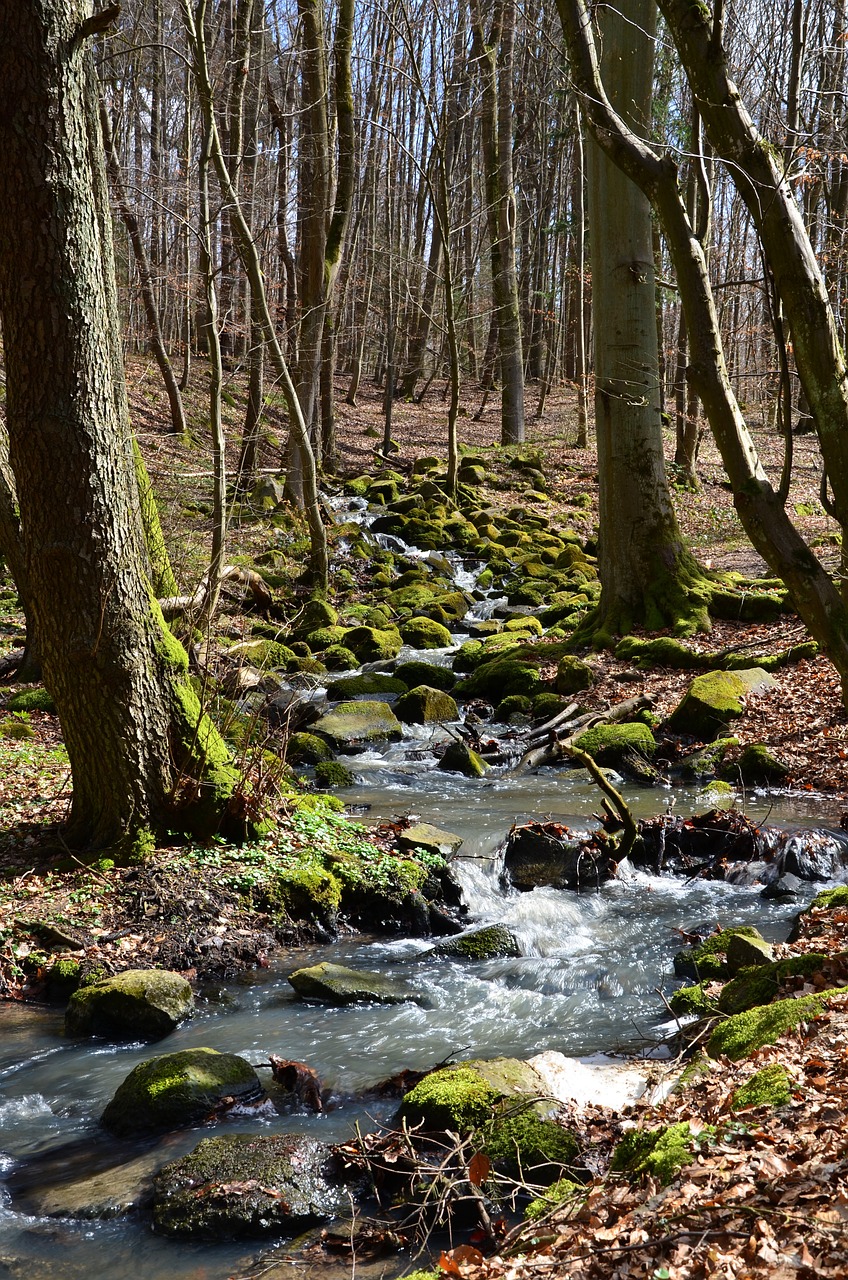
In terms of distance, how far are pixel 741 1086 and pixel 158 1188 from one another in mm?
2373

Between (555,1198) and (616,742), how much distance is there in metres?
6.80

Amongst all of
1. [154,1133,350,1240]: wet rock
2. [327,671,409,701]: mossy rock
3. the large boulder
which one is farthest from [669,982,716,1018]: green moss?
[327,671,409,701]: mossy rock

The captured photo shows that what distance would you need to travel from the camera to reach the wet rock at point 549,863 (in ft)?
25.3

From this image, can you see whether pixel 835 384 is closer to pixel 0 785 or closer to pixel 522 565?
pixel 0 785

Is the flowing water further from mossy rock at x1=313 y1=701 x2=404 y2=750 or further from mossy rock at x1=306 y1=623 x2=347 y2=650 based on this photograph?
mossy rock at x1=306 y1=623 x2=347 y2=650

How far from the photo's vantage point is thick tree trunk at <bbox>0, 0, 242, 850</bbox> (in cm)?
601

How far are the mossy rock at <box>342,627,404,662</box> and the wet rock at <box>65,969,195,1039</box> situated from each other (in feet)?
30.0

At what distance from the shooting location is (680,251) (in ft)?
15.5

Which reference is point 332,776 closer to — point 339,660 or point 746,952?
point 339,660

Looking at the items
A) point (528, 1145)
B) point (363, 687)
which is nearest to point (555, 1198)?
point (528, 1145)

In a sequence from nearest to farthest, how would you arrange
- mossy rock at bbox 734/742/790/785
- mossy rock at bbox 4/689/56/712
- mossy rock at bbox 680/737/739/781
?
mossy rock at bbox 734/742/790/785 → mossy rock at bbox 680/737/739/781 → mossy rock at bbox 4/689/56/712

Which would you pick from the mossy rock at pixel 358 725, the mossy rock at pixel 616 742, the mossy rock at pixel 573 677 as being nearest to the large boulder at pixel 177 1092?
the mossy rock at pixel 616 742

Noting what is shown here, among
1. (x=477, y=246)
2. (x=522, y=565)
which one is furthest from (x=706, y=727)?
(x=477, y=246)

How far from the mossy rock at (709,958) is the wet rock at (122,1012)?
304 cm
